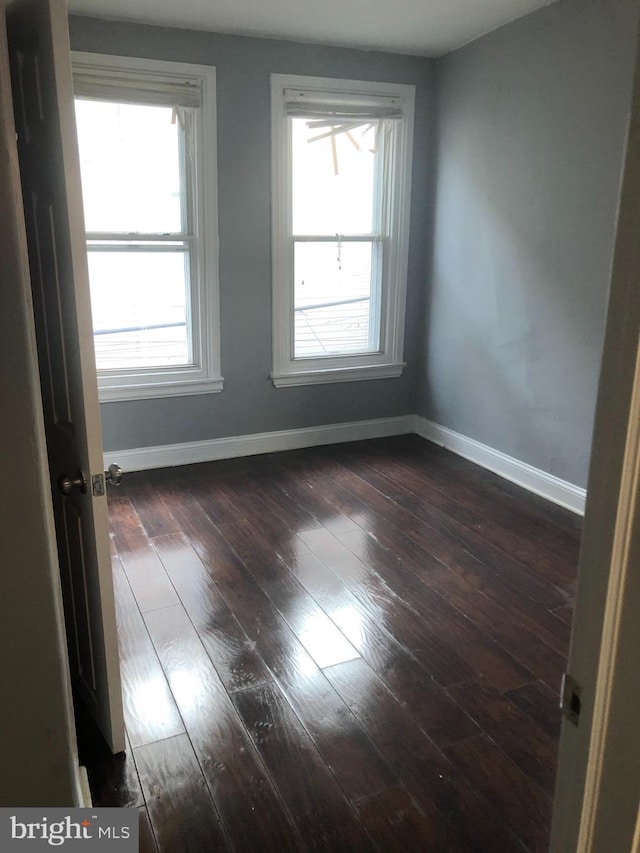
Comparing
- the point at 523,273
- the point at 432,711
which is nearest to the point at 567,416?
the point at 523,273

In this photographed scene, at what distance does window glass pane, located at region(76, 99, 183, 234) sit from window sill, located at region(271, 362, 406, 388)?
1.15m

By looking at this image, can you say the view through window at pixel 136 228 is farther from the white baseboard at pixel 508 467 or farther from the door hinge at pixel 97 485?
the door hinge at pixel 97 485

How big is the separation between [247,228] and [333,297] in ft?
2.41

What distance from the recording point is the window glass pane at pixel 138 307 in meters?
3.80

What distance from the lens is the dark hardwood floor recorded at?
1.70 meters

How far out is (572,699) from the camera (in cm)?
81

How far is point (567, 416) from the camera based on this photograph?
11.6ft

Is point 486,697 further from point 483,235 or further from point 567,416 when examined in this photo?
point 483,235

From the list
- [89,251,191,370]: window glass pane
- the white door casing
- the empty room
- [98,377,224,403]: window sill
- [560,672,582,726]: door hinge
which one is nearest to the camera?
[560,672,582,726]: door hinge

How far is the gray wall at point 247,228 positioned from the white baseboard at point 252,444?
0.05 meters

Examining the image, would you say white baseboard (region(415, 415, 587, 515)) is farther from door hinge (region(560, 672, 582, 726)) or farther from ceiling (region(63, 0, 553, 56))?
door hinge (region(560, 672, 582, 726))

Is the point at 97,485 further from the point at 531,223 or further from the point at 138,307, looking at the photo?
the point at 531,223

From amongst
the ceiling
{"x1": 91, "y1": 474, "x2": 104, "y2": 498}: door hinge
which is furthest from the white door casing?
the ceiling

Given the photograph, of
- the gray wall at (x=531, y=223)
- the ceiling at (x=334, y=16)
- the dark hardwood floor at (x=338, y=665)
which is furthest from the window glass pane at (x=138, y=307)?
the gray wall at (x=531, y=223)
